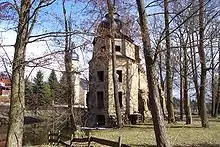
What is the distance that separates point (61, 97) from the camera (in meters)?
23.9

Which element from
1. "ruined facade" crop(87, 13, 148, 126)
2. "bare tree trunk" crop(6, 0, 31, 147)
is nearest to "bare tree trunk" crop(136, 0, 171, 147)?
"bare tree trunk" crop(6, 0, 31, 147)

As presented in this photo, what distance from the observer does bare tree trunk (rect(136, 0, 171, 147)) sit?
34.4 ft

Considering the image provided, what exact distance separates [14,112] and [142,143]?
7893mm

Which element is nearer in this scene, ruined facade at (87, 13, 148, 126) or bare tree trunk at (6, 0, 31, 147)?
bare tree trunk at (6, 0, 31, 147)

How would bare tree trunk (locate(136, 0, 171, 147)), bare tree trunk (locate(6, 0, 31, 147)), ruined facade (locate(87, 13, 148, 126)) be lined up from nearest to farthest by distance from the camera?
bare tree trunk (locate(6, 0, 31, 147)) → bare tree trunk (locate(136, 0, 171, 147)) → ruined facade (locate(87, 13, 148, 126))

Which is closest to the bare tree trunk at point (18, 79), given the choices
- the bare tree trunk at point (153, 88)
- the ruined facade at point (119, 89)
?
the bare tree trunk at point (153, 88)

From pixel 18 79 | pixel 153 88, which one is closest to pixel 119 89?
pixel 153 88

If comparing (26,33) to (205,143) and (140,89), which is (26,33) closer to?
(205,143)

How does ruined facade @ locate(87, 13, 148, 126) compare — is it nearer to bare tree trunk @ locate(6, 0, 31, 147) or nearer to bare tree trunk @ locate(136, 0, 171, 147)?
bare tree trunk @ locate(136, 0, 171, 147)

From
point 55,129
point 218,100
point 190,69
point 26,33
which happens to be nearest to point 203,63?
point 190,69

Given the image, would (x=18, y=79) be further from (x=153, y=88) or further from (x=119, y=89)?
(x=119, y=89)

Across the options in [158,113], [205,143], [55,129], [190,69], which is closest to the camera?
[158,113]

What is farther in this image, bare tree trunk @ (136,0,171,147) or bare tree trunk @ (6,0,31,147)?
bare tree trunk @ (136,0,171,147)

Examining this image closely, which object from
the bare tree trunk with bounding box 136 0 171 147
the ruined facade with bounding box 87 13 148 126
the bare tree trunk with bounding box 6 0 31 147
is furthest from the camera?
the ruined facade with bounding box 87 13 148 126
